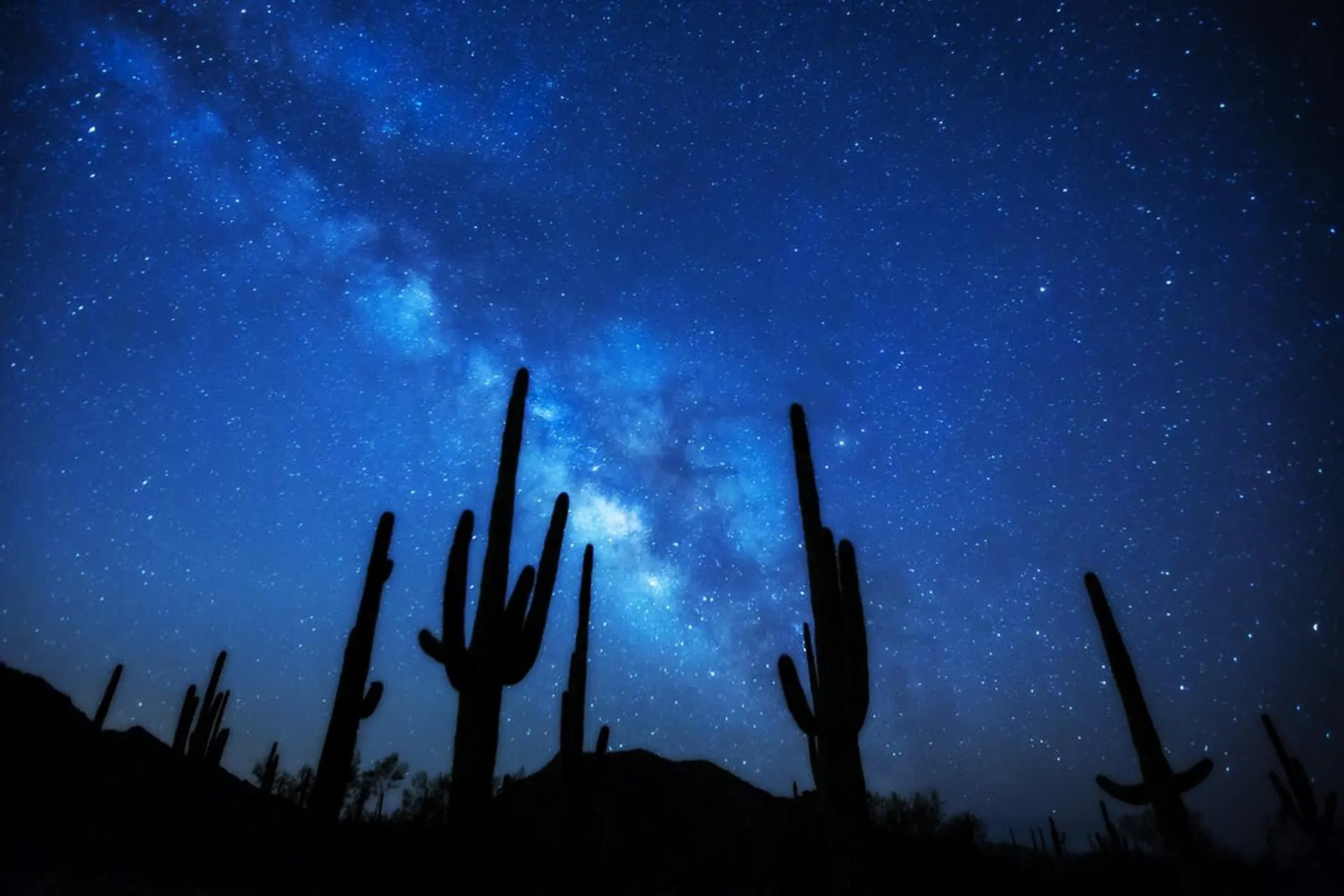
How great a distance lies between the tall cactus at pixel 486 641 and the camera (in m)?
6.52

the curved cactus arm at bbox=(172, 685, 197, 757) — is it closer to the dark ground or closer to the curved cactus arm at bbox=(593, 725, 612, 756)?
the dark ground

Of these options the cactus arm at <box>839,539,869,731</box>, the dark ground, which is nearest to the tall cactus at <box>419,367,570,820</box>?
the dark ground

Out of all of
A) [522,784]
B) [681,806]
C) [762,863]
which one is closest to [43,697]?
[522,784]

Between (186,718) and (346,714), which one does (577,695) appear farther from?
(186,718)

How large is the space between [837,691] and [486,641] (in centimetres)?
358

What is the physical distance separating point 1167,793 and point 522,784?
1836cm

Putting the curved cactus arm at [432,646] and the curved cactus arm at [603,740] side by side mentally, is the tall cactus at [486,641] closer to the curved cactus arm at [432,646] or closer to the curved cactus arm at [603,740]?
the curved cactus arm at [432,646]

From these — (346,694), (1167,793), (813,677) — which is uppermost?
(813,677)

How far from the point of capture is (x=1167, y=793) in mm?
9234

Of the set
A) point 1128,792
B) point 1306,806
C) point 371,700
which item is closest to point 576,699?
point 371,700

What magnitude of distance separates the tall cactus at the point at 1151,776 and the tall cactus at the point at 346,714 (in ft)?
34.8

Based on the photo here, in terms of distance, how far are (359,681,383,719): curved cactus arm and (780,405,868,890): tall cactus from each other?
572cm

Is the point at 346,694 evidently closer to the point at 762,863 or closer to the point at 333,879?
the point at 333,879

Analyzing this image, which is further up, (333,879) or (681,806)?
(681,806)
